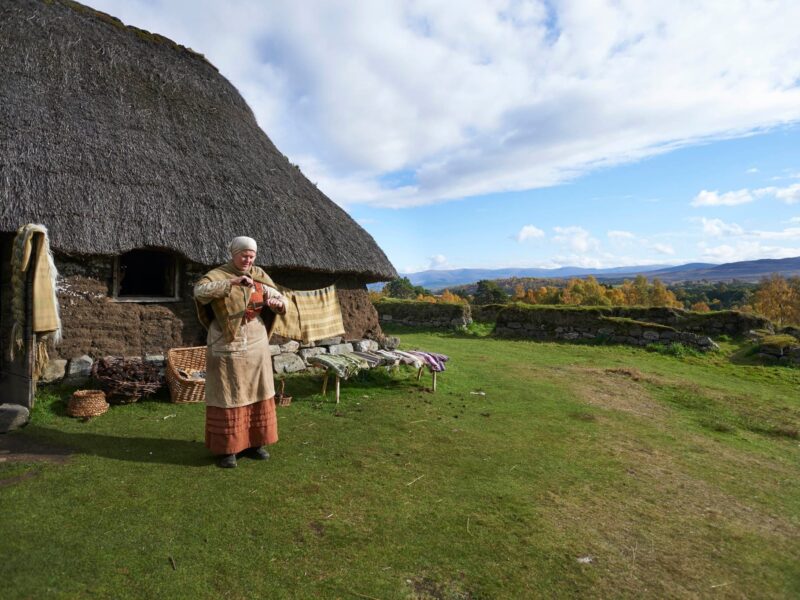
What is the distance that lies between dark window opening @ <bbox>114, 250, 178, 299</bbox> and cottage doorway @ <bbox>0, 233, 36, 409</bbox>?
1242mm

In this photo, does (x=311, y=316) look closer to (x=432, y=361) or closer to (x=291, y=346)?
(x=291, y=346)

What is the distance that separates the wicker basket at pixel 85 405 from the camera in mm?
5555

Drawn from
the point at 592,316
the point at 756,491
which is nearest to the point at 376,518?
the point at 756,491

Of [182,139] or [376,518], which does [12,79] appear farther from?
[376,518]

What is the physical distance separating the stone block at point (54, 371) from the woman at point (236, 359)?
316 cm

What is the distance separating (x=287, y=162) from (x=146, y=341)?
16.4 ft

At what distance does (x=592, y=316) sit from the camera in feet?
49.9

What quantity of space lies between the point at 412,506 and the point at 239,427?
5.97ft

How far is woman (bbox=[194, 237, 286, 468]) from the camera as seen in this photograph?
430 centimetres

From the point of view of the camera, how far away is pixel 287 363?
7.99m

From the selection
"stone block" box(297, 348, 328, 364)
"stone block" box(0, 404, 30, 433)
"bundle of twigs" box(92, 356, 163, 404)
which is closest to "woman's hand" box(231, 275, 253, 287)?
"bundle of twigs" box(92, 356, 163, 404)

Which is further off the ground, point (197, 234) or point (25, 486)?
point (197, 234)

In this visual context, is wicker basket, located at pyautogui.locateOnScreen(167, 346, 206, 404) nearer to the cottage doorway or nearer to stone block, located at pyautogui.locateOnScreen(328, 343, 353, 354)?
the cottage doorway

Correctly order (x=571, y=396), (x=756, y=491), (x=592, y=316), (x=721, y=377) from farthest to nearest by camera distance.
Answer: (x=592, y=316)
(x=721, y=377)
(x=571, y=396)
(x=756, y=491)
